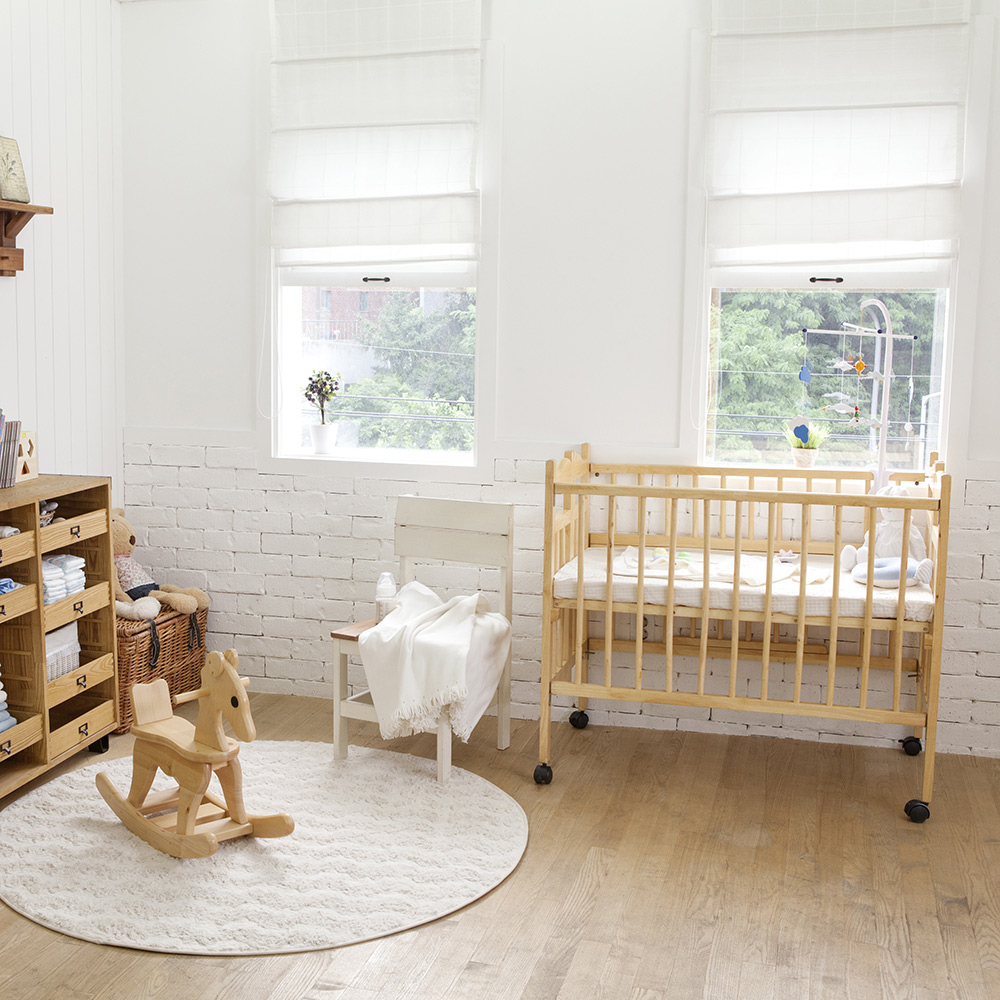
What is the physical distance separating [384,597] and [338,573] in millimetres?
558

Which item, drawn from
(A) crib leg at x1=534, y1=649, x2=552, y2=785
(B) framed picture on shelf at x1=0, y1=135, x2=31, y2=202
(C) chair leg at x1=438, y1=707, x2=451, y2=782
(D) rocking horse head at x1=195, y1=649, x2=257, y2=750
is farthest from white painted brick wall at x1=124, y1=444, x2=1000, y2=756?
(D) rocking horse head at x1=195, y1=649, x2=257, y2=750

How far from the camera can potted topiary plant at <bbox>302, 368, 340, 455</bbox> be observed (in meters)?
3.81

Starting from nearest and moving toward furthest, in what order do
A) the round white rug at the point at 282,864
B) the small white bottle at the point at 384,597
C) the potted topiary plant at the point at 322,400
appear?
1. the round white rug at the point at 282,864
2. the small white bottle at the point at 384,597
3. the potted topiary plant at the point at 322,400

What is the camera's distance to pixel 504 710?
131 inches

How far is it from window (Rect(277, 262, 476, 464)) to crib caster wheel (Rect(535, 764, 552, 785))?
1.18 m

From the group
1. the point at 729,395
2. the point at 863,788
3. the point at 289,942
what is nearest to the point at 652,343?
the point at 729,395

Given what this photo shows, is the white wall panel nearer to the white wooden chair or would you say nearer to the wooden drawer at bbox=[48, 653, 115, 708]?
the wooden drawer at bbox=[48, 653, 115, 708]

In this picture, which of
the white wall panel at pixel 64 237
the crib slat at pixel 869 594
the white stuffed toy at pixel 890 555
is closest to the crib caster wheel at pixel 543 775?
the crib slat at pixel 869 594

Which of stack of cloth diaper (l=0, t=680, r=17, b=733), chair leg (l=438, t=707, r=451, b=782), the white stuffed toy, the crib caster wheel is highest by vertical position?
the white stuffed toy

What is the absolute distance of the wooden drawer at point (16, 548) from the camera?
2.72 metres

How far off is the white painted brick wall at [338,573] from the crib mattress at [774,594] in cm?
45

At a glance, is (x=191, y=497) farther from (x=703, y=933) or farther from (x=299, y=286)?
(x=703, y=933)

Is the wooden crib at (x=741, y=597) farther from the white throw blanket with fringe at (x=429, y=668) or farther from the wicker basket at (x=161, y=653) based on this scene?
the wicker basket at (x=161, y=653)

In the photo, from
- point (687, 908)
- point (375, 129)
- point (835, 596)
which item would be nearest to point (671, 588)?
point (835, 596)
